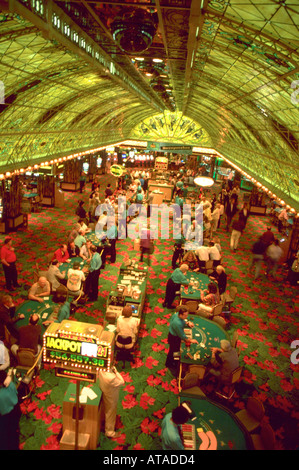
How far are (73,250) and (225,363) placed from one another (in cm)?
635

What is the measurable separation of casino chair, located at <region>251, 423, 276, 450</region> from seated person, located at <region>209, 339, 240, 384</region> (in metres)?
1.26

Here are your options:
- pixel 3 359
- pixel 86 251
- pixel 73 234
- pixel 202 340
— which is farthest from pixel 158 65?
pixel 3 359

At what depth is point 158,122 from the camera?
3212 centimetres

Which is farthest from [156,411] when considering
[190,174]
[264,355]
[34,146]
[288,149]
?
[190,174]

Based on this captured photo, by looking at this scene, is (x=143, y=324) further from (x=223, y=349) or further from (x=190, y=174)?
(x=190, y=174)

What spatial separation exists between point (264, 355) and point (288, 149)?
6.90 metres

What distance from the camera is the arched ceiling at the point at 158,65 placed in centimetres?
507

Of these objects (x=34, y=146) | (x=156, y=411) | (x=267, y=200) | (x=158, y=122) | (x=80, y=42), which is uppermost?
(x=158, y=122)

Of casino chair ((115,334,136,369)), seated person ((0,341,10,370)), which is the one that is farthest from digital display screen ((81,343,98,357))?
casino chair ((115,334,136,369))

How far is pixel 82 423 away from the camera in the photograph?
16.5 feet

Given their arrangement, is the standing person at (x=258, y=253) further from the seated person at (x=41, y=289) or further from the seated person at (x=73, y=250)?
the seated person at (x=41, y=289)

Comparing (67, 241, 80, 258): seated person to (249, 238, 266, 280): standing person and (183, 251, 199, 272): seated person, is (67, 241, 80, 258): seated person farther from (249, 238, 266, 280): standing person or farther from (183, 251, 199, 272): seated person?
(249, 238, 266, 280): standing person

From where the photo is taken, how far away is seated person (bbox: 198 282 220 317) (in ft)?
26.2

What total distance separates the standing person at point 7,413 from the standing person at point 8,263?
15.8 feet
